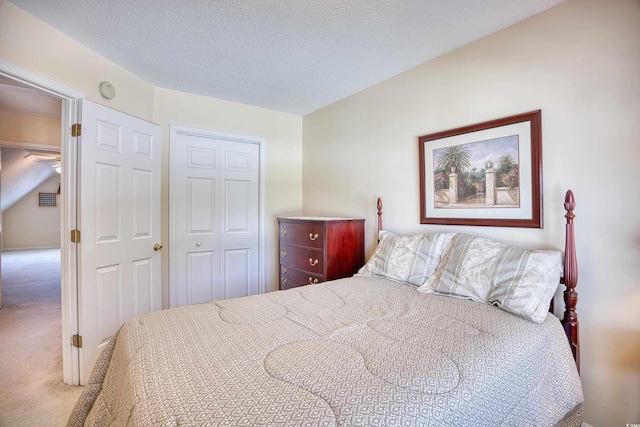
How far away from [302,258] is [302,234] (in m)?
0.24

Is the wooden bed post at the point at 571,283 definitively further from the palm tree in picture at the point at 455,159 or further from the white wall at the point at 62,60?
the white wall at the point at 62,60

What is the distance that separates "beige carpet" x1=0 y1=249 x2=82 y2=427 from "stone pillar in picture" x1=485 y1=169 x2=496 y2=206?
3.07m

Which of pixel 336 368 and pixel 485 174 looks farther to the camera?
pixel 485 174

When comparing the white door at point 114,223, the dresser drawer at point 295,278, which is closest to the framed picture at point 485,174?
the dresser drawer at point 295,278

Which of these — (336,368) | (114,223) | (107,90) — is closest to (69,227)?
(114,223)

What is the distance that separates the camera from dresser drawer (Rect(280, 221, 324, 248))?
2.68 meters

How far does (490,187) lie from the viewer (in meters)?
2.03

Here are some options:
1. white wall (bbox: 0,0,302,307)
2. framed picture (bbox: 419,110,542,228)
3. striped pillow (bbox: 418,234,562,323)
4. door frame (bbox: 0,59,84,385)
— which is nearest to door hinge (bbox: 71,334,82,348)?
door frame (bbox: 0,59,84,385)

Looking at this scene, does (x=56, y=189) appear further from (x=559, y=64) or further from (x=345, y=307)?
(x=559, y=64)

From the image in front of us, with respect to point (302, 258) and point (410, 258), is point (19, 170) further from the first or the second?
point (410, 258)

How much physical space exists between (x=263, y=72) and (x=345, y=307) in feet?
7.07

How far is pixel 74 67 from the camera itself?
7.17 ft

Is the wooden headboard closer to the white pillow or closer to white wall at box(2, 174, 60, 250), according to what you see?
the white pillow

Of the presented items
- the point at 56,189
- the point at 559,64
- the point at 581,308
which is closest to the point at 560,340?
the point at 581,308
